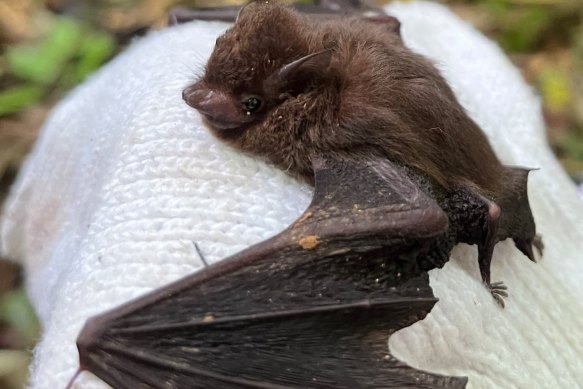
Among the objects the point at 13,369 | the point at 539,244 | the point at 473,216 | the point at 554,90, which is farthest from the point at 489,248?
the point at 554,90

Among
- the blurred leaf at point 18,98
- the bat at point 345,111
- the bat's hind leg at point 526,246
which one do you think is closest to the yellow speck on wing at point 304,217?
the bat at point 345,111

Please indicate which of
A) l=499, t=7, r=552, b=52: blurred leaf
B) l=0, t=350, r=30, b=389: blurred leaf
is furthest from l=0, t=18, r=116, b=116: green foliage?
l=499, t=7, r=552, b=52: blurred leaf

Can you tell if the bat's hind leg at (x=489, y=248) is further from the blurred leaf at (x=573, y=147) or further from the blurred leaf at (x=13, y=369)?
the blurred leaf at (x=573, y=147)

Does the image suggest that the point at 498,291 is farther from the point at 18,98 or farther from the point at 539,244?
the point at 18,98

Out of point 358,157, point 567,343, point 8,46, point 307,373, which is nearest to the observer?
point 307,373

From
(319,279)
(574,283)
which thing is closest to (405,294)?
(319,279)

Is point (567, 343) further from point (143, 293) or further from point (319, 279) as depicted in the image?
point (143, 293)

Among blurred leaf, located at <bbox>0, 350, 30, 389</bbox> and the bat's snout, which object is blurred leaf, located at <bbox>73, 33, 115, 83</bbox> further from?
the bat's snout
